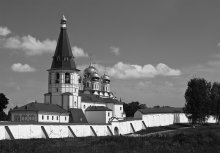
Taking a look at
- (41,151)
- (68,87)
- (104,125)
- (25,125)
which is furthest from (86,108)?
(41,151)

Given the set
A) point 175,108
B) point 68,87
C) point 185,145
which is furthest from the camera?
point 175,108

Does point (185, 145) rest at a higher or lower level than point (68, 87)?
lower

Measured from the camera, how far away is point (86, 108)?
234 ft

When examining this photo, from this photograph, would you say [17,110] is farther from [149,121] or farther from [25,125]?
[149,121]

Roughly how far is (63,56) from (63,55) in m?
0.17

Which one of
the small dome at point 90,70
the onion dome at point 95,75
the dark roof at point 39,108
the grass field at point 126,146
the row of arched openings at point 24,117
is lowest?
the grass field at point 126,146

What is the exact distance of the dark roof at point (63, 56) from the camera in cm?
6681

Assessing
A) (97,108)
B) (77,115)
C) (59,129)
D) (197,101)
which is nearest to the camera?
(59,129)

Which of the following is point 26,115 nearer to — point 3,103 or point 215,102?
point 3,103

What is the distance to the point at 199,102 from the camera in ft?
233

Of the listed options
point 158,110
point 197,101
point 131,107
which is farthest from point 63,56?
Result: point 131,107

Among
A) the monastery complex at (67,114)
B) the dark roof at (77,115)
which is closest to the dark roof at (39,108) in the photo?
the monastery complex at (67,114)

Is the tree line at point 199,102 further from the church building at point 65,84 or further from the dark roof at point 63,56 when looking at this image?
the dark roof at point 63,56

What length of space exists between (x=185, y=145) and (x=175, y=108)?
61.0 m
